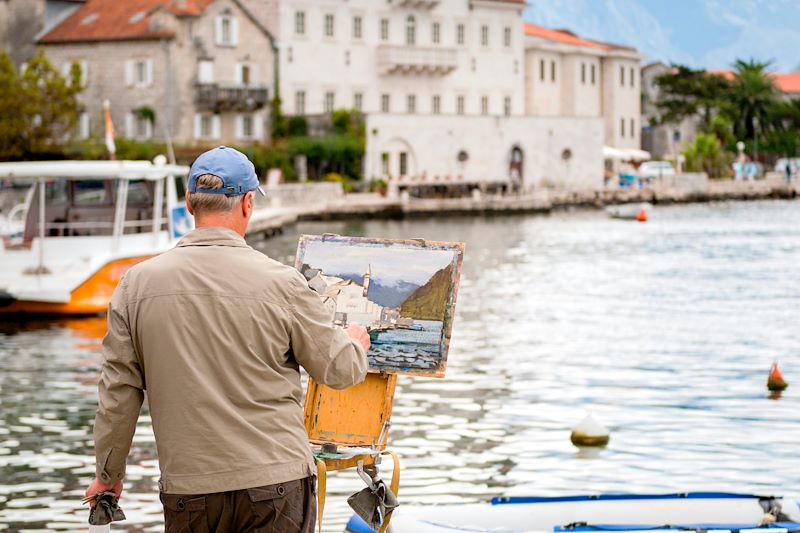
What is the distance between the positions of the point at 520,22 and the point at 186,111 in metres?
23.7

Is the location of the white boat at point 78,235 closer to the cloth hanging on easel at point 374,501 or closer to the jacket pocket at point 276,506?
the cloth hanging on easel at point 374,501

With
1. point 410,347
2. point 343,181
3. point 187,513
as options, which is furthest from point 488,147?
point 187,513

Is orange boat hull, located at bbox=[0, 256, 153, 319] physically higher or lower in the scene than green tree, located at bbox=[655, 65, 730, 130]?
lower

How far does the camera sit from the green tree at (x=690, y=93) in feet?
326

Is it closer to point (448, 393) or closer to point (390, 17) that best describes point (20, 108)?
point (390, 17)

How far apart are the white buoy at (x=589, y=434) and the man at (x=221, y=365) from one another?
923 cm

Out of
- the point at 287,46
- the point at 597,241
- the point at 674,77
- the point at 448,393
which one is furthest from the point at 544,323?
the point at 674,77

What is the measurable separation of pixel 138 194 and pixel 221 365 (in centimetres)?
2283

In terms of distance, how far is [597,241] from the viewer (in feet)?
176

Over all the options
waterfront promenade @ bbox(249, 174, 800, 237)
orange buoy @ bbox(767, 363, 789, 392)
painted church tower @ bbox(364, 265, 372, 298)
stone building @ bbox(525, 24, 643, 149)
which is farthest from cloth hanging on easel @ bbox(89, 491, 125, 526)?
stone building @ bbox(525, 24, 643, 149)

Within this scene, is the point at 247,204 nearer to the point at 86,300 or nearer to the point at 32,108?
the point at 86,300

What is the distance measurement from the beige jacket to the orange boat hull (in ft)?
68.0

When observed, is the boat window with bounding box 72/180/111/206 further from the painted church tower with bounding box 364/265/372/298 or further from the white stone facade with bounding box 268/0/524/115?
the white stone facade with bounding box 268/0/524/115

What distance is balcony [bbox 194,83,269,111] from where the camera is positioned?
65625 millimetres
